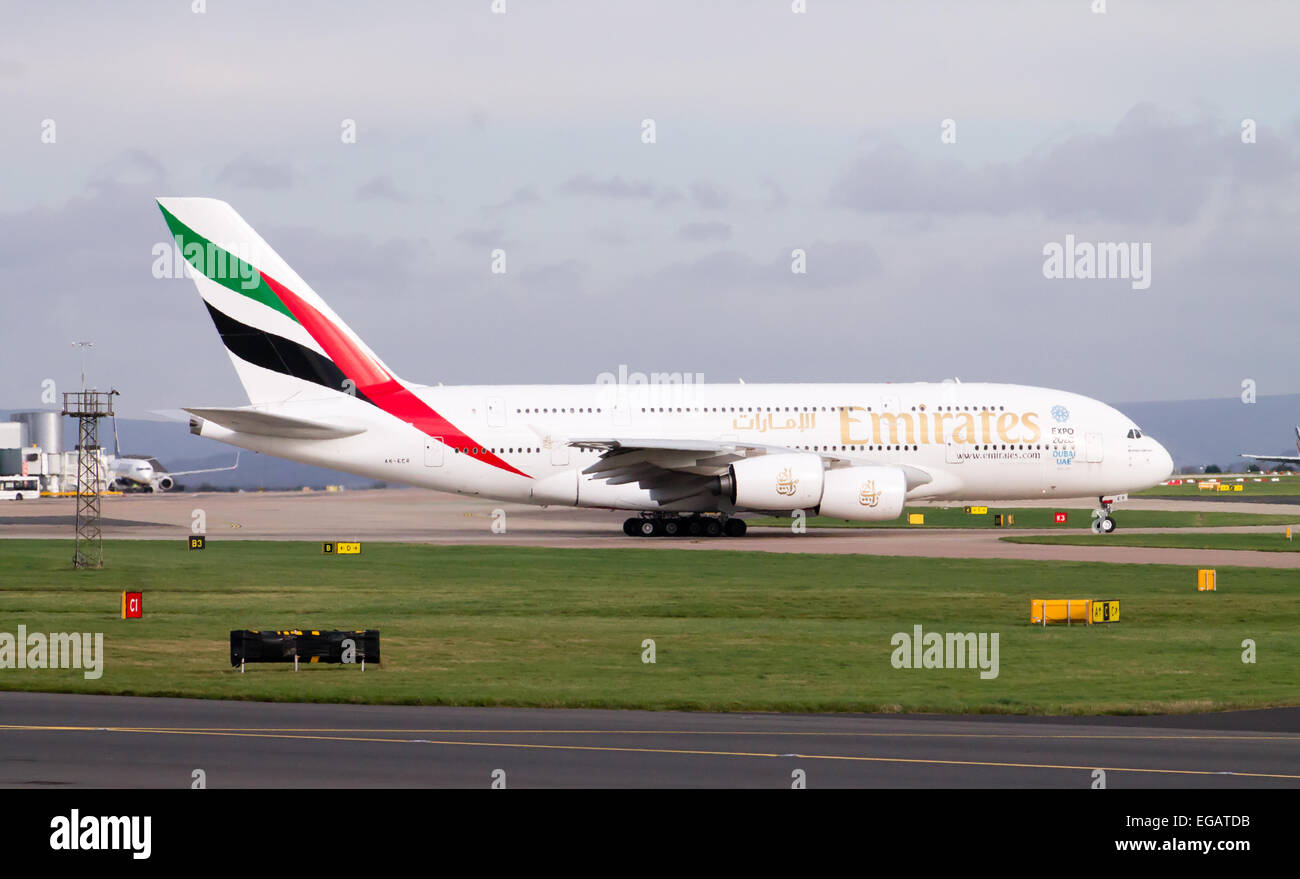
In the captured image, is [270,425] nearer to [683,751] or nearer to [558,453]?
[558,453]

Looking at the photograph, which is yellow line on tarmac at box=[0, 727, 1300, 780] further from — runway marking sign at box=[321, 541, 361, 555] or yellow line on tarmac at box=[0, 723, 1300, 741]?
runway marking sign at box=[321, 541, 361, 555]

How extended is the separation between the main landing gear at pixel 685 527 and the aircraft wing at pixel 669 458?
6.95 feet

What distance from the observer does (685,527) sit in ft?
175

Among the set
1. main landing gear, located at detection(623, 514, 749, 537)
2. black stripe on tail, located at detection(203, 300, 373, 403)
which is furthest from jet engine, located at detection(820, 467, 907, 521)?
black stripe on tail, located at detection(203, 300, 373, 403)

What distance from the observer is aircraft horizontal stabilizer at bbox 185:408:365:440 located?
48.3 m

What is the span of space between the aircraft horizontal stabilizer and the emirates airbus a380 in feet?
0.28

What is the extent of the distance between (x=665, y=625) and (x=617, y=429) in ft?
77.0

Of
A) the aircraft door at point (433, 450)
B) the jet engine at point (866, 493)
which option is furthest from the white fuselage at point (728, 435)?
the jet engine at point (866, 493)

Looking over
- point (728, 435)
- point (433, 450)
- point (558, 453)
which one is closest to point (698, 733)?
point (558, 453)

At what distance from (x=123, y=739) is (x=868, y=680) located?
36.2ft

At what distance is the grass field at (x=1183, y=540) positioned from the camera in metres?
48.0
